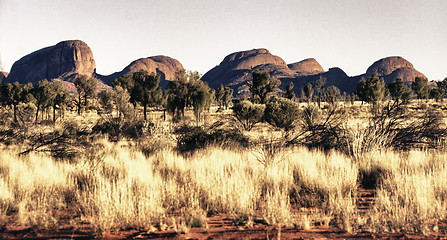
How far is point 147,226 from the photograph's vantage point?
11.6 feet

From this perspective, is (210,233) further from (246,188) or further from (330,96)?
(330,96)

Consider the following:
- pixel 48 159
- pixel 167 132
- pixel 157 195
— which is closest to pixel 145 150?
pixel 167 132

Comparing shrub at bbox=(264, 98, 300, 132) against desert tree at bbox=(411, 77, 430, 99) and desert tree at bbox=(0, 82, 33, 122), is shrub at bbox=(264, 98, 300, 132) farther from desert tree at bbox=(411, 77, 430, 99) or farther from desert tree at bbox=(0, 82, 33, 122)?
desert tree at bbox=(411, 77, 430, 99)

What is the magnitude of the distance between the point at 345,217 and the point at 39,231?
463 cm

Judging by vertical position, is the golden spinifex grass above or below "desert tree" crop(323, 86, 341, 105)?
below

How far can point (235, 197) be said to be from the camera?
4.20 metres

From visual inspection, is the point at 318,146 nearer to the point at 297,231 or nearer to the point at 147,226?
the point at 297,231

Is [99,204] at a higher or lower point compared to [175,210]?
higher

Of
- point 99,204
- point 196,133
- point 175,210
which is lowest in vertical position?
point 175,210

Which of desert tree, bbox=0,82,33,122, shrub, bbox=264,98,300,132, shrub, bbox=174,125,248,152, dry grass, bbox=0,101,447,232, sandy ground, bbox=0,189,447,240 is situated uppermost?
desert tree, bbox=0,82,33,122

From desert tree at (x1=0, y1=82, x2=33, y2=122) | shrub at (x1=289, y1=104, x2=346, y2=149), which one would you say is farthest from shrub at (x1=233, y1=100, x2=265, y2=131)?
desert tree at (x1=0, y1=82, x2=33, y2=122)

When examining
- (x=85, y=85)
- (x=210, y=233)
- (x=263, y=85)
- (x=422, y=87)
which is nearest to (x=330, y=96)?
(x=210, y=233)

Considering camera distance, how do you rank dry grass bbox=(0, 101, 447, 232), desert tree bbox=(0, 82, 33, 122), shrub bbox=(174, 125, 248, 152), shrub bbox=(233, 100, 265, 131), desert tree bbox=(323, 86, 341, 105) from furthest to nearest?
desert tree bbox=(0, 82, 33, 122) → shrub bbox=(233, 100, 265, 131) → shrub bbox=(174, 125, 248, 152) → desert tree bbox=(323, 86, 341, 105) → dry grass bbox=(0, 101, 447, 232)

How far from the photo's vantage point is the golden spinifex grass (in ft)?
11.7
